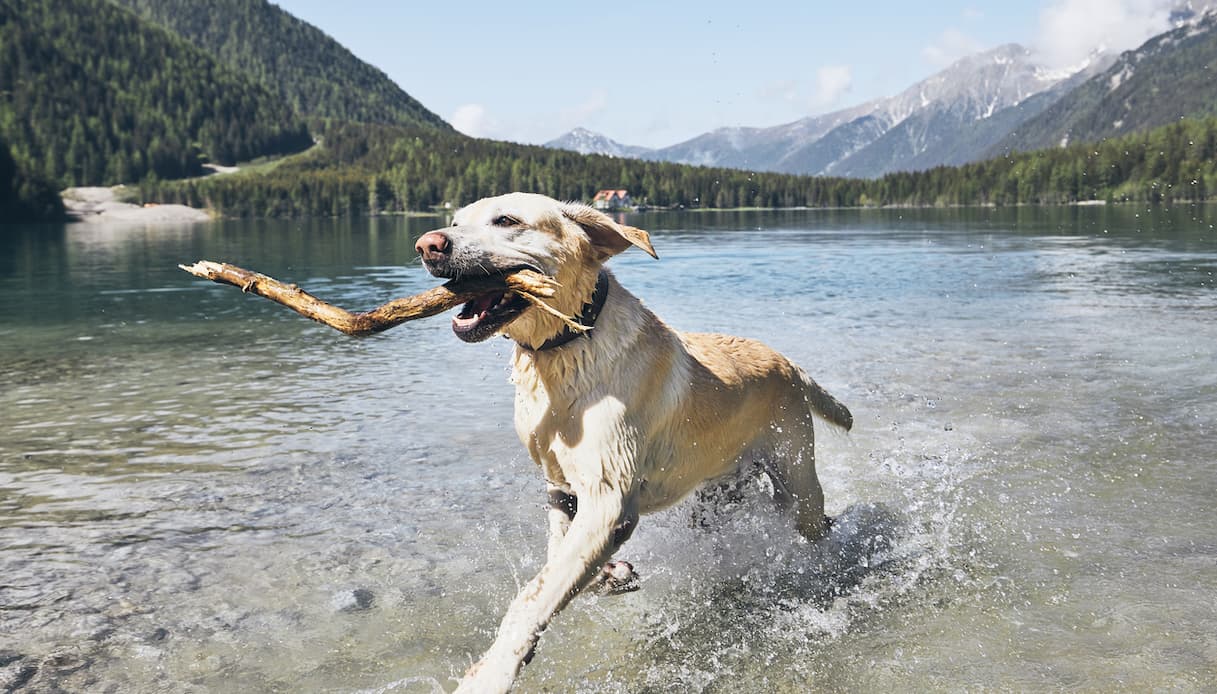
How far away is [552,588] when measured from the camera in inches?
199

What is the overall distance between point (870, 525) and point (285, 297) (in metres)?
5.48

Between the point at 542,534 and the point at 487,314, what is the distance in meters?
3.79

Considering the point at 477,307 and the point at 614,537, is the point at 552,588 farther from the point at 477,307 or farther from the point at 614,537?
the point at 477,307

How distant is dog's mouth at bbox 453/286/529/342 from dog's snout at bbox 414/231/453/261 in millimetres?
417

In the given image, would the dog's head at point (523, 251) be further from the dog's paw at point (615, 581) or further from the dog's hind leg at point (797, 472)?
the dog's hind leg at point (797, 472)

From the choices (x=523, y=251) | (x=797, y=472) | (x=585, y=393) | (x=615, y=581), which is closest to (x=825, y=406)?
(x=797, y=472)

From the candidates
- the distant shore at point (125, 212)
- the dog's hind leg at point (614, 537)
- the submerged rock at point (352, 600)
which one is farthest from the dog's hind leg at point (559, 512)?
the distant shore at point (125, 212)

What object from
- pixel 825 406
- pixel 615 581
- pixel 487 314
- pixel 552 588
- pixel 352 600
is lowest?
pixel 352 600

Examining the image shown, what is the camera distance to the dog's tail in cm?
757

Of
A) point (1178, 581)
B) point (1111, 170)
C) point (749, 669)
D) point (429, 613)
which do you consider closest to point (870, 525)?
point (1178, 581)

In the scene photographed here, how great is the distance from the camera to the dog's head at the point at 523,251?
16.5 feet

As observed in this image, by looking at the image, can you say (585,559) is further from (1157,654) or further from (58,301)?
(58,301)

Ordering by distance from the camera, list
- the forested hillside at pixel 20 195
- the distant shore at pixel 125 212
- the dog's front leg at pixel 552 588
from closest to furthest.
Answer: the dog's front leg at pixel 552 588 < the forested hillside at pixel 20 195 < the distant shore at pixel 125 212

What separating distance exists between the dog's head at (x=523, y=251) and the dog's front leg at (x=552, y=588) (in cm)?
109
